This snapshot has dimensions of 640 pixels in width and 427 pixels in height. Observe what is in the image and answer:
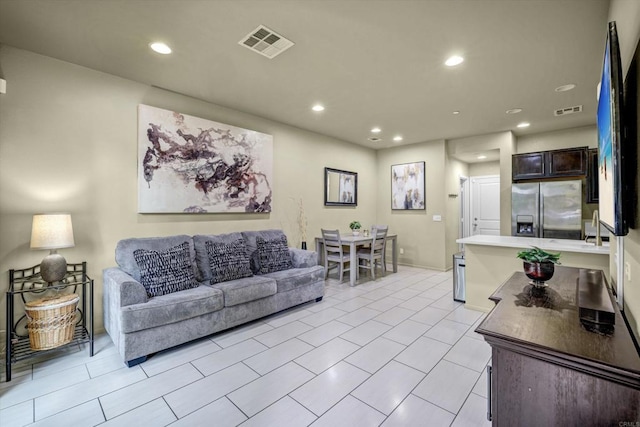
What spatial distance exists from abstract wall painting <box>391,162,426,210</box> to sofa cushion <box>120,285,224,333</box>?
483 cm

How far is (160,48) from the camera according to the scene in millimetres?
2621

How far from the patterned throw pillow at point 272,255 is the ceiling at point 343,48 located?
194 centimetres

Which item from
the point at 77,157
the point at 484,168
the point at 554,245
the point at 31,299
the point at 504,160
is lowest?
the point at 31,299

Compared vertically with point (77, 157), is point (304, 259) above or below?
below

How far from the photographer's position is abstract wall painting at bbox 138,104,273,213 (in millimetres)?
3344

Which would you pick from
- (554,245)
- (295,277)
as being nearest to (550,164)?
(554,245)

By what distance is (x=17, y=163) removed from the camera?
261cm

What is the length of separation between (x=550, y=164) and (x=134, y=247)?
21.2ft

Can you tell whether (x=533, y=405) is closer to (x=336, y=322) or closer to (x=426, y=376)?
(x=426, y=376)

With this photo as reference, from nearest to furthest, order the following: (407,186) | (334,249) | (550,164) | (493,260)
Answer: (493,260), (550,164), (334,249), (407,186)

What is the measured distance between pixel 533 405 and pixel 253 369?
6.39ft

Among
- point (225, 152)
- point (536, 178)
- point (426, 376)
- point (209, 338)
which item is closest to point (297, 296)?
point (209, 338)

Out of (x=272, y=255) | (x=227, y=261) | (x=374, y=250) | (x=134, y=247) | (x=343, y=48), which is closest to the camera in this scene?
(x=343, y=48)

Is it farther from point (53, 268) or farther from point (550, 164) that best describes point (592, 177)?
point (53, 268)
